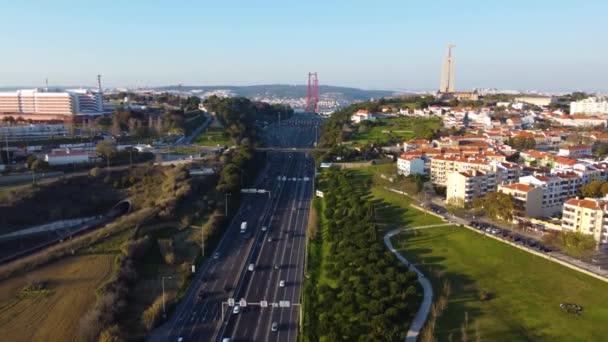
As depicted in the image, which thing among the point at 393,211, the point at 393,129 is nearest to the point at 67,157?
the point at 393,211

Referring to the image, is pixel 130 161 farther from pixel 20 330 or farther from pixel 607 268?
pixel 607 268

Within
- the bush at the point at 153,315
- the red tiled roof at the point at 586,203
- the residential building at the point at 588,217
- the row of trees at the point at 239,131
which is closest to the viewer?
the bush at the point at 153,315

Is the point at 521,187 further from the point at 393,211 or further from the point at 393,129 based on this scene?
the point at 393,129

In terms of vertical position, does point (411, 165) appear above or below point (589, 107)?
below

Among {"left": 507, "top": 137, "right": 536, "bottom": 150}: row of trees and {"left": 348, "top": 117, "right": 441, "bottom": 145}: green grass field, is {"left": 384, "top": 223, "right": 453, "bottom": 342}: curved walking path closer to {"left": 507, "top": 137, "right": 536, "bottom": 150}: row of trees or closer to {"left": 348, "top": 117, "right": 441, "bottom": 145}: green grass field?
{"left": 507, "top": 137, "right": 536, "bottom": 150}: row of trees

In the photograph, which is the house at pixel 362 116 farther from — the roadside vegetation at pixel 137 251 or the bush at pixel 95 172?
the bush at pixel 95 172

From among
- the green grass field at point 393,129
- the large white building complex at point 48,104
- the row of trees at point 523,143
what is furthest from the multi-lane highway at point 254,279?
the large white building complex at point 48,104

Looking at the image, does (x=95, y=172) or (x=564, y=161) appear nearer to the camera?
(x=95, y=172)
